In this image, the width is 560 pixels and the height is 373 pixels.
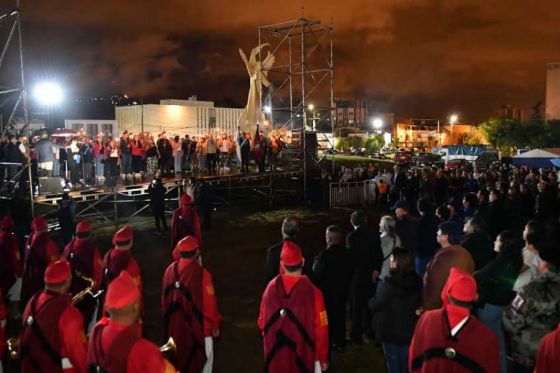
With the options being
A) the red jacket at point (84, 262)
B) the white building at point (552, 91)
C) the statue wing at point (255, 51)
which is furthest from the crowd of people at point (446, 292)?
the white building at point (552, 91)

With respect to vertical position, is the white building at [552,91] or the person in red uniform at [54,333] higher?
the white building at [552,91]

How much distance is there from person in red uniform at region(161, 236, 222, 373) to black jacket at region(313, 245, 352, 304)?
1577 millimetres

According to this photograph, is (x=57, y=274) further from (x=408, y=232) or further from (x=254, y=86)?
(x=254, y=86)

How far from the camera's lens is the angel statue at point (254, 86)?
2262 centimetres

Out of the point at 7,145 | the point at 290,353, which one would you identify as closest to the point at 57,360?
the point at 290,353

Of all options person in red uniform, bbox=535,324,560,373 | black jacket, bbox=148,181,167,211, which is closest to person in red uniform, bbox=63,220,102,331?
person in red uniform, bbox=535,324,560,373

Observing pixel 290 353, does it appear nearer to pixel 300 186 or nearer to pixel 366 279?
pixel 366 279

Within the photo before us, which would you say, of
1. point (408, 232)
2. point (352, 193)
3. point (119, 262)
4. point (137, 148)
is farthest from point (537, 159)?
point (119, 262)

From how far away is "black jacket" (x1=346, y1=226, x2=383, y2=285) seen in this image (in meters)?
6.49

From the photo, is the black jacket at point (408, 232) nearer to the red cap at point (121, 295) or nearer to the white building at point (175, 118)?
the red cap at point (121, 295)

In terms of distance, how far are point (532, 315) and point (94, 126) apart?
2966cm

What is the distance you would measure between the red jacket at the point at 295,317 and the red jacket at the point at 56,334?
→ 61.3 inches

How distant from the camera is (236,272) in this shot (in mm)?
10938

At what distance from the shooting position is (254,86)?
23141 millimetres
